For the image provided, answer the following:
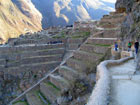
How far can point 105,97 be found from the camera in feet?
9.61

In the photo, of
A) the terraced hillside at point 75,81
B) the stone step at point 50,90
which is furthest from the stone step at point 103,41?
the stone step at point 50,90

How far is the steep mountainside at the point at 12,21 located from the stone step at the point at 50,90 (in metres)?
41.6

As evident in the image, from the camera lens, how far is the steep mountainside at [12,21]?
5181cm

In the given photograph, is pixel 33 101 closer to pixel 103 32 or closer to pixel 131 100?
pixel 103 32

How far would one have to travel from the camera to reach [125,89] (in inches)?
139

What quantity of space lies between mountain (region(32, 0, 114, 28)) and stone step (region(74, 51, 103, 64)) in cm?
5755

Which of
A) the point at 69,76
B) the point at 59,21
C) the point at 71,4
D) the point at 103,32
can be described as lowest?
the point at 69,76

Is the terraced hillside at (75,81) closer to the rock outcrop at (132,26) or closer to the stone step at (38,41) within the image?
the rock outcrop at (132,26)

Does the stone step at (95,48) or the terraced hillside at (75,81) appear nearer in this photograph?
the terraced hillside at (75,81)

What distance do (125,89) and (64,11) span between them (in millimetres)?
71402

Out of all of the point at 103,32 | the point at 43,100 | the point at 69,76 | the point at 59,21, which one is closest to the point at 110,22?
the point at 103,32

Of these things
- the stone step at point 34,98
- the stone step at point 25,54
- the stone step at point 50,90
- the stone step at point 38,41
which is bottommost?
the stone step at point 34,98

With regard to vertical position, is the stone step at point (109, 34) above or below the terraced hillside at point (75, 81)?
above

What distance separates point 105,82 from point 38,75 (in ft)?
36.4
